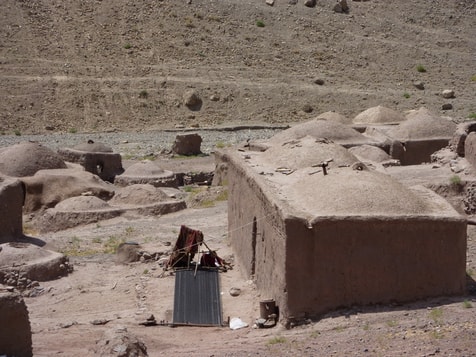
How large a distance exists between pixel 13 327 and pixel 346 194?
4.89 meters

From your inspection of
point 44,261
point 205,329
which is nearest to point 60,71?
point 44,261

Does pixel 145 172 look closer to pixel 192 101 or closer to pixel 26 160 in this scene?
pixel 26 160

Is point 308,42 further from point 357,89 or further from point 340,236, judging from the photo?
point 340,236

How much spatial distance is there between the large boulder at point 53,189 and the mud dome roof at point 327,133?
16.1ft

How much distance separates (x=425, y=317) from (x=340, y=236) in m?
1.54

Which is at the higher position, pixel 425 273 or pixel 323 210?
pixel 323 210

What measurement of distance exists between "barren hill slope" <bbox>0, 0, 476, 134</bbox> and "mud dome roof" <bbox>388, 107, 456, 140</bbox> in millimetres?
16925

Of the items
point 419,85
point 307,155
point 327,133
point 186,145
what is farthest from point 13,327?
point 419,85

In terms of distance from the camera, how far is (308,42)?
164 feet

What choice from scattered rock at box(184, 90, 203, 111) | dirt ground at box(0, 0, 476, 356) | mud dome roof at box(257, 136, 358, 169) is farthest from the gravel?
mud dome roof at box(257, 136, 358, 169)

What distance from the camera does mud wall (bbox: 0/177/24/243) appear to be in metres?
17.6

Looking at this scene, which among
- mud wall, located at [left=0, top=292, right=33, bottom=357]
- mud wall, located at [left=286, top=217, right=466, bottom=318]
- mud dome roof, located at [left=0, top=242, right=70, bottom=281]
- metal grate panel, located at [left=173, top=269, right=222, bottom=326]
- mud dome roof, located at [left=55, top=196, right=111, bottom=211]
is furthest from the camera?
mud dome roof, located at [left=55, top=196, right=111, bottom=211]

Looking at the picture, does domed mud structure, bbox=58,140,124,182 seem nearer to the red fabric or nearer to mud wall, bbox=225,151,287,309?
mud wall, bbox=225,151,287,309

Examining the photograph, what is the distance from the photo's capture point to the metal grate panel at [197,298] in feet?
43.4
